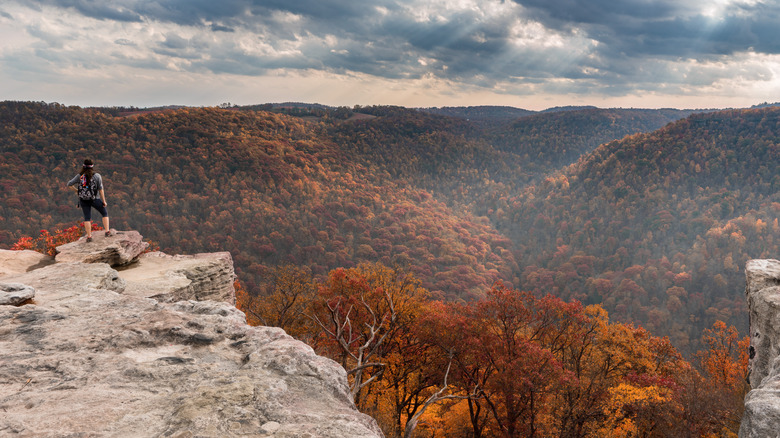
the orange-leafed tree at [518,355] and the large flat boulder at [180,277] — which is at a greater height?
the large flat boulder at [180,277]

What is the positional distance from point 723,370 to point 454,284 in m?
76.4

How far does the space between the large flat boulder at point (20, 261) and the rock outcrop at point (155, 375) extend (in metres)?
4.91

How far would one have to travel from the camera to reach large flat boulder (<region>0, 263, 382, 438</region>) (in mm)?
5246

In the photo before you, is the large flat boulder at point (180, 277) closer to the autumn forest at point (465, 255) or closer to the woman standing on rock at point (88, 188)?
the woman standing on rock at point (88, 188)

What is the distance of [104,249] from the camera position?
1484 centimetres

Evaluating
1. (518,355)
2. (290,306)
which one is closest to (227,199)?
(290,306)

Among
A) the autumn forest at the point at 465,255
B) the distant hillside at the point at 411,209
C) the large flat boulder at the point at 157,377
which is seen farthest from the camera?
the distant hillside at the point at 411,209

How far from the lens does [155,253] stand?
19062mm

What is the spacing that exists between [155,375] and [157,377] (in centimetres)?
6

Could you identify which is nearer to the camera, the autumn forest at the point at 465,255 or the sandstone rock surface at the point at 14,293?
the sandstone rock surface at the point at 14,293

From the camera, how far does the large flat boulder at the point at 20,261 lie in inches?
519

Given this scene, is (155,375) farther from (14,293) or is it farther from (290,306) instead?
(290,306)

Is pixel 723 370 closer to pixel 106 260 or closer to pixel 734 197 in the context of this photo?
pixel 106 260

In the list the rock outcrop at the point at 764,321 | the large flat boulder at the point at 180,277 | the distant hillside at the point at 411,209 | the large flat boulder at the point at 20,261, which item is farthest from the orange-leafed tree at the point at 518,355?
the distant hillside at the point at 411,209
